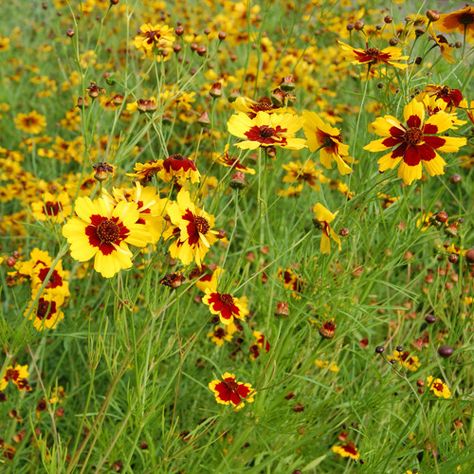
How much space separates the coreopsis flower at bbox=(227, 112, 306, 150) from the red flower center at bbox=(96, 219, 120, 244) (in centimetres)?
27

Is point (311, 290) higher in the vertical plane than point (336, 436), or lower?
higher

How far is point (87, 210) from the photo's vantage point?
99 cm

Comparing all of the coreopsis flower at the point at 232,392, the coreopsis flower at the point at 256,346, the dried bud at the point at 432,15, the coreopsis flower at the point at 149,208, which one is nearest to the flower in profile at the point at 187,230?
the coreopsis flower at the point at 149,208

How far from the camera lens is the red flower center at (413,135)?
1.07m

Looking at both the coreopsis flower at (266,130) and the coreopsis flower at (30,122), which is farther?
the coreopsis flower at (30,122)

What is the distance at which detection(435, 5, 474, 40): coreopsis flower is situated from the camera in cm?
143

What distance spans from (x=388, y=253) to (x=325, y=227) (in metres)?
0.41

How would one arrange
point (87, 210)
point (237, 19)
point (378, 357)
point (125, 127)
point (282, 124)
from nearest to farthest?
point (87, 210)
point (282, 124)
point (378, 357)
point (125, 127)
point (237, 19)

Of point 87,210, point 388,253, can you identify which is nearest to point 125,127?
point 388,253

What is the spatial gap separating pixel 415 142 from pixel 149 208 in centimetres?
49

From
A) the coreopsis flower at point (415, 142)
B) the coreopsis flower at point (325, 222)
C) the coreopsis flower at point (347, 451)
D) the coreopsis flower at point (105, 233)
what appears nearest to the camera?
the coreopsis flower at point (105, 233)

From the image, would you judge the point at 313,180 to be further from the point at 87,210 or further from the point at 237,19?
the point at 237,19

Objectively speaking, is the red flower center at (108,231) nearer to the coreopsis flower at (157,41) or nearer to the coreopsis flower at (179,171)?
the coreopsis flower at (179,171)

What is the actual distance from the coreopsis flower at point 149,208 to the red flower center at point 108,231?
6cm
